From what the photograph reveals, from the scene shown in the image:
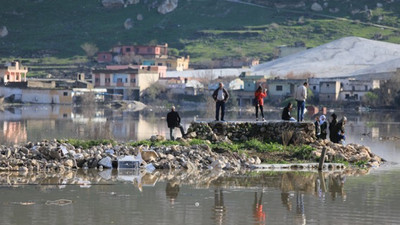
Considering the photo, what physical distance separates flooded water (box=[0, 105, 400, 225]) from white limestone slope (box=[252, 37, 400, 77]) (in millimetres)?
70169

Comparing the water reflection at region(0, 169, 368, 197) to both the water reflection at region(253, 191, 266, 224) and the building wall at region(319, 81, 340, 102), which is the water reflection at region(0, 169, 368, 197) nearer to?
the water reflection at region(253, 191, 266, 224)

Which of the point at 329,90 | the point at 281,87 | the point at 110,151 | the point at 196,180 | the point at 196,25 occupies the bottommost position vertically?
the point at 196,180

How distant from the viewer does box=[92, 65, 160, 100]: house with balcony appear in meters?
92.8

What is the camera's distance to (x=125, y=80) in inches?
3698

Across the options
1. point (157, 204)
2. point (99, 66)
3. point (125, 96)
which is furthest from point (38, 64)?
point (157, 204)

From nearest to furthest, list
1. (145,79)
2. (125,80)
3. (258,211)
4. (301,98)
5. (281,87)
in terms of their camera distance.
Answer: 1. (258,211)
2. (301,98)
3. (281,87)
4. (125,80)
5. (145,79)

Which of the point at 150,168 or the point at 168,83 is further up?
the point at 168,83

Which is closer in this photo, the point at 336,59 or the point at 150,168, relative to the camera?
the point at 150,168

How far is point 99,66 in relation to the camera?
361ft

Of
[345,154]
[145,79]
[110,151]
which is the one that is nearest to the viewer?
[110,151]

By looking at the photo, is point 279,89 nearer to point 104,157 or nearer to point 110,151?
point 110,151

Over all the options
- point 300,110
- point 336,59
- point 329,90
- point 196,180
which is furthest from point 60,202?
point 336,59

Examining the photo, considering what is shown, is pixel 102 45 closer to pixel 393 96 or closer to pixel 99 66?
pixel 99 66

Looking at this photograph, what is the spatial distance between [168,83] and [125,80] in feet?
11.5
